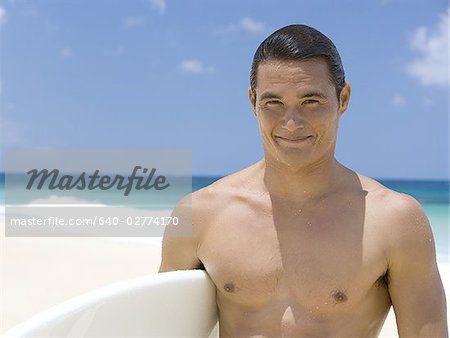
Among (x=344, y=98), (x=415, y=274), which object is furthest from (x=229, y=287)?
(x=344, y=98)

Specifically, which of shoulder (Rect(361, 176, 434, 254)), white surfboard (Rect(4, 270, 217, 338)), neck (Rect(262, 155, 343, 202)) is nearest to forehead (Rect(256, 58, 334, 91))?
neck (Rect(262, 155, 343, 202))

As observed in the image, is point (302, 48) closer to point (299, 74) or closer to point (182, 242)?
point (299, 74)

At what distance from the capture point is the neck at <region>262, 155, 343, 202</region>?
162 cm

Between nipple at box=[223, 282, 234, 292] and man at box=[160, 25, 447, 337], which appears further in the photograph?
nipple at box=[223, 282, 234, 292]

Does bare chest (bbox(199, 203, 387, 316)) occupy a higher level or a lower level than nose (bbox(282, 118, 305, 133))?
lower

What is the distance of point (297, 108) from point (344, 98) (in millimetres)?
168

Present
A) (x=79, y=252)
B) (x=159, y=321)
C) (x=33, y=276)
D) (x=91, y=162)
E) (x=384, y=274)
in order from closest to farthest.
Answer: (x=384, y=274), (x=159, y=321), (x=33, y=276), (x=79, y=252), (x=91, y=162)

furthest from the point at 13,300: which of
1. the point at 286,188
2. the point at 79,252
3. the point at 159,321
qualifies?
the point at 286,188

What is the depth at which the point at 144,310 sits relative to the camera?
5.52 feet

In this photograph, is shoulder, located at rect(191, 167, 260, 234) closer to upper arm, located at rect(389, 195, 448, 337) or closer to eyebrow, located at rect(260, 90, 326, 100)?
eyebrow, located at rect(260, 90, 326, 100)

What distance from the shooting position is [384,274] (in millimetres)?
1573

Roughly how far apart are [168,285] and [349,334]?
500 mm

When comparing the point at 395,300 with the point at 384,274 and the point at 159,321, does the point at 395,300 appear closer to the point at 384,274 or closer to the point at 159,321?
the point at 384,274

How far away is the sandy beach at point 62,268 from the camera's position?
142 inches
